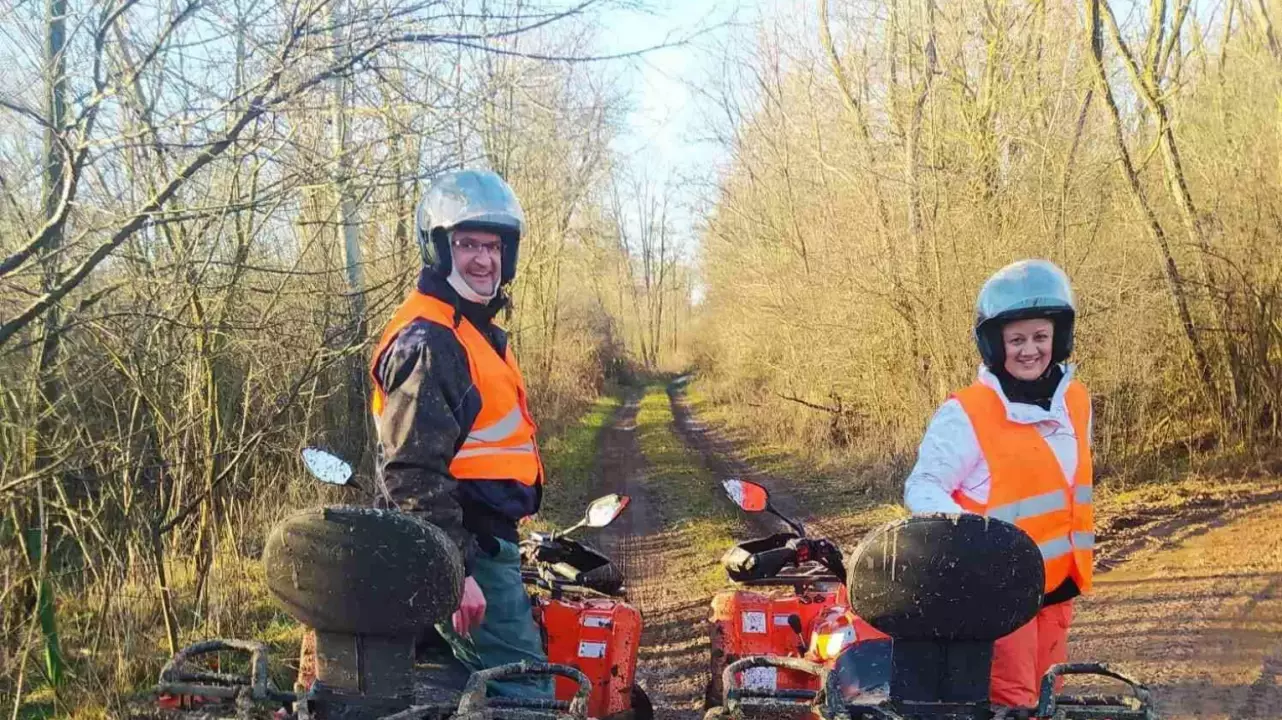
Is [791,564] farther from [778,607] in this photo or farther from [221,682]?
[221,682]

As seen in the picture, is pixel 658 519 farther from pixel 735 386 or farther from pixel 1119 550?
pixel 735 386

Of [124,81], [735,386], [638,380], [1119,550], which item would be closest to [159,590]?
[124,81]

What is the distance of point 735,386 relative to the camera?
87.5 feet

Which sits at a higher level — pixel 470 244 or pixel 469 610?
pixel 470 244

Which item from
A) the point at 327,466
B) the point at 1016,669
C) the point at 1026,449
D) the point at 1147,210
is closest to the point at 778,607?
the point at 1016,669

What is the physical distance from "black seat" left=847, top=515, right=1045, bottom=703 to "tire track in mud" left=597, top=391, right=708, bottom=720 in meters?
3.23

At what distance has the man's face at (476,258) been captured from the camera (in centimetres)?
332

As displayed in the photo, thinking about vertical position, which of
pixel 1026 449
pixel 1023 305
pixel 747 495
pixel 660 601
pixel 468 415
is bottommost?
pixel 660 601

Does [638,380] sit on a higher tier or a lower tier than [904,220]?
lower

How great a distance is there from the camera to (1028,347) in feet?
11.2

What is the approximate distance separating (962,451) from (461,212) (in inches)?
73.4

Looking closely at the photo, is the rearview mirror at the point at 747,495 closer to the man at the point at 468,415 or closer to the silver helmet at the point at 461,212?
the man at the point at 468,415

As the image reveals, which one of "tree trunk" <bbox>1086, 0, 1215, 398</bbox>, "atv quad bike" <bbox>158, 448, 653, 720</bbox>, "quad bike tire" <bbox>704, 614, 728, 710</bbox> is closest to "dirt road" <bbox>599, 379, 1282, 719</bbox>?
"quad bike tire" <bbox>704, 614, 728, 710</bbox>

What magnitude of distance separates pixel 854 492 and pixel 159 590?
31.2 ft
